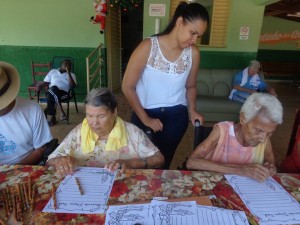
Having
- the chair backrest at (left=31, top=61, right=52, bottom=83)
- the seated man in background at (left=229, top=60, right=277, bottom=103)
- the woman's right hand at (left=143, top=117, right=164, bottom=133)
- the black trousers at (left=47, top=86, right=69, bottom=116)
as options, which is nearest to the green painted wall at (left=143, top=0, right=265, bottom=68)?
the seated man in background at (left=229, top=60, right=277, bottom=103)

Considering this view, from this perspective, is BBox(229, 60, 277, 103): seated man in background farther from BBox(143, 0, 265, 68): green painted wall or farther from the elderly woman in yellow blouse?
the elderly woman in yellow blouse

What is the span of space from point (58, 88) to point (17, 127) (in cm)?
273

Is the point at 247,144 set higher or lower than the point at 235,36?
lower

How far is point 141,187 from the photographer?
110 centimetres

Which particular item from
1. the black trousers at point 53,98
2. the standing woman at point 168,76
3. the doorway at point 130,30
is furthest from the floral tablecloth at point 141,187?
the doorway at point 130,30

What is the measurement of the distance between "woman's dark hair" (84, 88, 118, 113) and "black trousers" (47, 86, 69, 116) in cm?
291

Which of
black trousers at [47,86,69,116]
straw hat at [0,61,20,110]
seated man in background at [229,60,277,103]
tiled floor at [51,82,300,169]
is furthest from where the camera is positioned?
seated man in background at [229,60,277,103]

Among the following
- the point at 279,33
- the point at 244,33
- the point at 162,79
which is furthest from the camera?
the point at 279,33

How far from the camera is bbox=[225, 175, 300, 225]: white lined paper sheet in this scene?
948 mm

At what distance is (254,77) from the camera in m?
4.40

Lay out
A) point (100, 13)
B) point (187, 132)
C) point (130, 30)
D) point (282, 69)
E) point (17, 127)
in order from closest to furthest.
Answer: point (17, 127) → point (187, 132) → point (100, 13) → point (282, 69) → point (130, 30)

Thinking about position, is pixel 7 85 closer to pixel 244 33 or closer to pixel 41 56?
pixel 41 56

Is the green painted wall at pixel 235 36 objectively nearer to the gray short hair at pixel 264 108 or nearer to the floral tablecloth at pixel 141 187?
the gray short hair at pixel 264 108

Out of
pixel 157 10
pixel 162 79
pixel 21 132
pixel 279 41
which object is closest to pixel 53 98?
pixel 157 10
